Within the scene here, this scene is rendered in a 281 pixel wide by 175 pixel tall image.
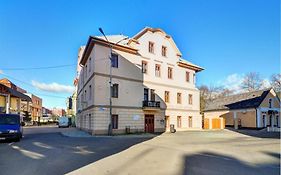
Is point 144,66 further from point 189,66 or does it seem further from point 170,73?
point 189,66

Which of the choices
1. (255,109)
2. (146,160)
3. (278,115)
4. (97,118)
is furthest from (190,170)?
(278,115)

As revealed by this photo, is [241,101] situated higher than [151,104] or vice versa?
[241,101]

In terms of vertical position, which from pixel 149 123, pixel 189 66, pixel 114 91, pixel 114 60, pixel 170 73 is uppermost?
pixel 189 66

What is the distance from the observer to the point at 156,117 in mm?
30062

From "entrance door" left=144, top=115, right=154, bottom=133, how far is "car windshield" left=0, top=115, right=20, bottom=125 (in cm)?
1480

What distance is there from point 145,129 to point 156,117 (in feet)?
7.88

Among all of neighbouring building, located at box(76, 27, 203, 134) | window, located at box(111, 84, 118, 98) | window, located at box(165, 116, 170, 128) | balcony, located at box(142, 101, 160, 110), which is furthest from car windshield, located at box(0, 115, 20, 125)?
window, located at box(165, 116, 170, 128)

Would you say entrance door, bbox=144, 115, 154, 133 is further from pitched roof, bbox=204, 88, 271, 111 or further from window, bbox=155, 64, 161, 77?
pitched roof, bbox=204, 88, 271, 111

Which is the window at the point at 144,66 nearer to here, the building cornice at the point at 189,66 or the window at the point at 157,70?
the window at the point at 157,70

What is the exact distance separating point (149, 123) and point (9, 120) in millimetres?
16107

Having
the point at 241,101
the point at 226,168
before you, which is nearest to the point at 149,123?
the point at 226,168

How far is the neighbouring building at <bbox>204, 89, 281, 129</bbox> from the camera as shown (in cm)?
3922

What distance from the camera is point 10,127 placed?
1686 cm

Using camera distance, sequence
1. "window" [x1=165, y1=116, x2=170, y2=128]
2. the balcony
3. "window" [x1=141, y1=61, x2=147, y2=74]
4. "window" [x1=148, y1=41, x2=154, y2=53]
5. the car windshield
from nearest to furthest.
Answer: the car windshield → the balcony → "window" [x1=141, y1=61, x2=147, y2=74] → "window" [x1=148, y1=41, x2=154, y2=53] → "window" [x1=165, y1=116, x2=170, y2=128]
